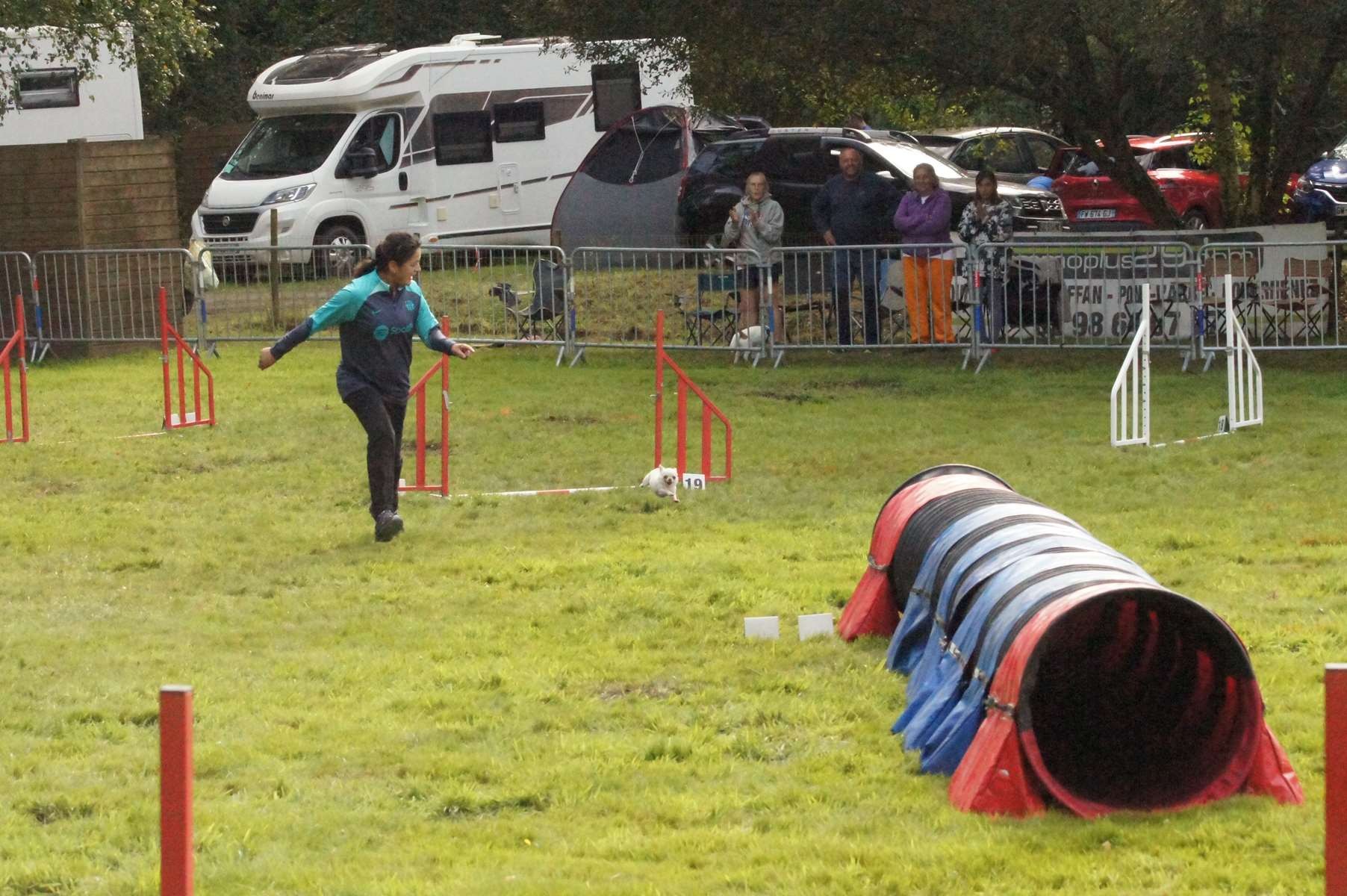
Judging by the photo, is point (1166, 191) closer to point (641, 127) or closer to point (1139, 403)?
point (641, 127)

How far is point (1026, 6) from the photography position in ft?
52.9

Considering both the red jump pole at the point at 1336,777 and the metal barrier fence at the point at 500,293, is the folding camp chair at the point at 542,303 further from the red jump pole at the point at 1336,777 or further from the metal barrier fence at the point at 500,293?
the red jump pole at the point at 1336,777

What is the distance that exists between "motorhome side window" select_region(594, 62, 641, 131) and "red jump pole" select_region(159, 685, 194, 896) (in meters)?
19.5

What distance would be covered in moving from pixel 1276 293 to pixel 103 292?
11.8 m

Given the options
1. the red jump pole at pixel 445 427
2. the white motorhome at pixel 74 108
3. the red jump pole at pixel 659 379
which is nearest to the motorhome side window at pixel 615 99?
the white motorhome at pixel 74 108

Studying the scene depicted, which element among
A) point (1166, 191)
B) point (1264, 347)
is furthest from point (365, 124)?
point (1264, 347)

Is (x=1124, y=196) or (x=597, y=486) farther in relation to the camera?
(x=1124, y=196)

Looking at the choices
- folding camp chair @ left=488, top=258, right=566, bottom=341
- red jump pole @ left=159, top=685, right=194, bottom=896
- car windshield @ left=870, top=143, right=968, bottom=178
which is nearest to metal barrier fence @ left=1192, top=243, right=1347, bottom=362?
car windshield @ left=870, top=143, right=968, bottom=178

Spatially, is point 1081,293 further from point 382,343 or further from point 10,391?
Result: point 10,391

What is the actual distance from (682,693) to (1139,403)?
7.77m

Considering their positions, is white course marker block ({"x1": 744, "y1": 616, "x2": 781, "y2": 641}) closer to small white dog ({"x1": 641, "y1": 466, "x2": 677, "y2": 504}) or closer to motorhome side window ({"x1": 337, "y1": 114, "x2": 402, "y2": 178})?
small white dog ({"x1": 641, "y1": 466, "x2": 677, "y2": 504})

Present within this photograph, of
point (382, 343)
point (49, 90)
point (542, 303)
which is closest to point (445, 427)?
point (382, 343)

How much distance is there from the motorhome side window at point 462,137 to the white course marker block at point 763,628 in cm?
1995

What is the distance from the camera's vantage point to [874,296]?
17500 mm
